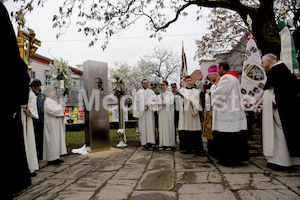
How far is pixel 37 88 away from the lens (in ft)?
19.4

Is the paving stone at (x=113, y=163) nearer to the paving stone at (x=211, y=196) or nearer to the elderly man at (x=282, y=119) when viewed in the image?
the paving stone at (x=211, y=196)

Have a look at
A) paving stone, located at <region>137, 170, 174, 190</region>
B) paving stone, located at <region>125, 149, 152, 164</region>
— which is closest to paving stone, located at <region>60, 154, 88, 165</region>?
paving stone, located at <region>125, 149, 152, 164</region>

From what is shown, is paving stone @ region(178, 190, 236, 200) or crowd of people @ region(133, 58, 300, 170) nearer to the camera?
paving stone @ region(178, 190, 236, 200)

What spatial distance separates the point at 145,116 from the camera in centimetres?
716

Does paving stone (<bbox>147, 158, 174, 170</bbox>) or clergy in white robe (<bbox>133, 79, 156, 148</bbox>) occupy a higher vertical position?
clergy in white robe (<bbox>133, 79, 156, 148</bbox>)

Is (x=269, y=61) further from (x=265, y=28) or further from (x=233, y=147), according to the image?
(x=265, y=28)

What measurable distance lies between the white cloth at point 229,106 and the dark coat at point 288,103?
2.48 ft

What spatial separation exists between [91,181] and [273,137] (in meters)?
3.51

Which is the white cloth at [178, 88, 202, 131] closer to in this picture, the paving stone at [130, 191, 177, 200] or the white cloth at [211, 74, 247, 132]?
the white cloth at [211, 74, 247, 132]

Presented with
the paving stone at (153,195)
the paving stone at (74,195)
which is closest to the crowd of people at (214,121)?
the paving stone at (74,195)

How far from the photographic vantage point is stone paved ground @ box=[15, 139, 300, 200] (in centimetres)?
302

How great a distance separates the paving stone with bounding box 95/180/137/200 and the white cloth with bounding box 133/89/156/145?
3329mm

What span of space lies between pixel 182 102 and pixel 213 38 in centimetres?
731

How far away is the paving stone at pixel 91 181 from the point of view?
3.47m
